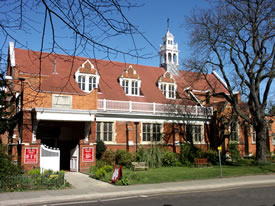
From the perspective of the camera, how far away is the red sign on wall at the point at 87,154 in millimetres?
22014

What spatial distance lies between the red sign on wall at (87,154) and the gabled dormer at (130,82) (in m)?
10.4

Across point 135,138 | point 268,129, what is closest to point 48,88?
point 135,138

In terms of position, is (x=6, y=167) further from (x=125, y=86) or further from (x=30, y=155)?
(x=125, y=86)

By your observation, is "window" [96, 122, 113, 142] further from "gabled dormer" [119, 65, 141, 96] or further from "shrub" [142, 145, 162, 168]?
"gabled dormer" [119, 65, 141, 96]

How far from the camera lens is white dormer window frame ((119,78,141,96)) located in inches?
1237

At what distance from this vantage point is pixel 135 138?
27203mm

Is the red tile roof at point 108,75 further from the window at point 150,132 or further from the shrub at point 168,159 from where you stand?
the shrub at point 168,159

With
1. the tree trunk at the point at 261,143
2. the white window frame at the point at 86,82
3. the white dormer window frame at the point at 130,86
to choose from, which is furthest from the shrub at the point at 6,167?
the tree trunk at the point at 261,143

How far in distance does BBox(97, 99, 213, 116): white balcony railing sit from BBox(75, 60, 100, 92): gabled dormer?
3605 mm

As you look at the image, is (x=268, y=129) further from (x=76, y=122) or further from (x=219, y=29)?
(x=76, y=122)

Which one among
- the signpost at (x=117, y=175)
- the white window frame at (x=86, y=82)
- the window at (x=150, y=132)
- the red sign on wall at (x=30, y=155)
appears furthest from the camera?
the white window frame at (x=86, y=82)

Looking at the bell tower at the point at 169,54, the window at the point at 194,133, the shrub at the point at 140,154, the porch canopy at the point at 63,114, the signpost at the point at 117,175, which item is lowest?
the signpost at the point at 117,175

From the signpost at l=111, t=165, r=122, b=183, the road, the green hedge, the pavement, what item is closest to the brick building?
the green hedge

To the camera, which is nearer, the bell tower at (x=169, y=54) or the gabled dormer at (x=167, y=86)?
the gabled dormer at (x=167, y=86)
